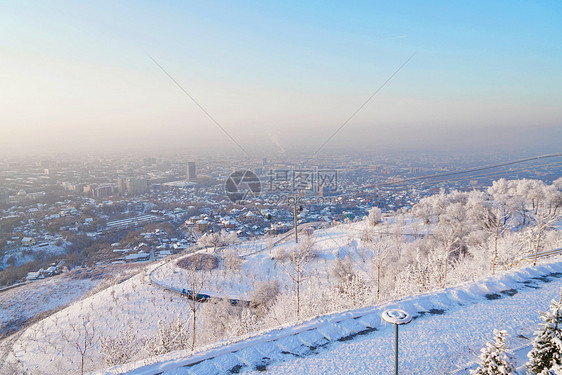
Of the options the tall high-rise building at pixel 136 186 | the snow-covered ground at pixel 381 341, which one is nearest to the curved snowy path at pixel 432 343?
the snow-covered ground at pixel 381 341

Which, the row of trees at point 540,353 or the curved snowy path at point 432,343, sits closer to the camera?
Result: the row of trees at point 540,353

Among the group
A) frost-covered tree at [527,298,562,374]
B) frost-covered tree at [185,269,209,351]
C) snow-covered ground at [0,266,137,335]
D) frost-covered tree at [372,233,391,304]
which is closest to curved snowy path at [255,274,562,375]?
frost-covered tree at [527,298,562,374]

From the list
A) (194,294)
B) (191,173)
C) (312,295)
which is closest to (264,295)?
(312,295)

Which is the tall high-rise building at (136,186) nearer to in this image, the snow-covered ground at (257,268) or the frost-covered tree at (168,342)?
the snow-covered ground at (257,268)

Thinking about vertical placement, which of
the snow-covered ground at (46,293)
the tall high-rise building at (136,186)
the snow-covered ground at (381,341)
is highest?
the snow-covered ground at (381,341)

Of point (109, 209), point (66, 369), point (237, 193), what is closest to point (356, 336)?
point (66, 369)

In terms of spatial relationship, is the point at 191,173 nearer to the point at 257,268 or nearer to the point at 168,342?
the point at 257,268

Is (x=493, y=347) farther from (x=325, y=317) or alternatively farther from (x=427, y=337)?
(x=325, y=317)
